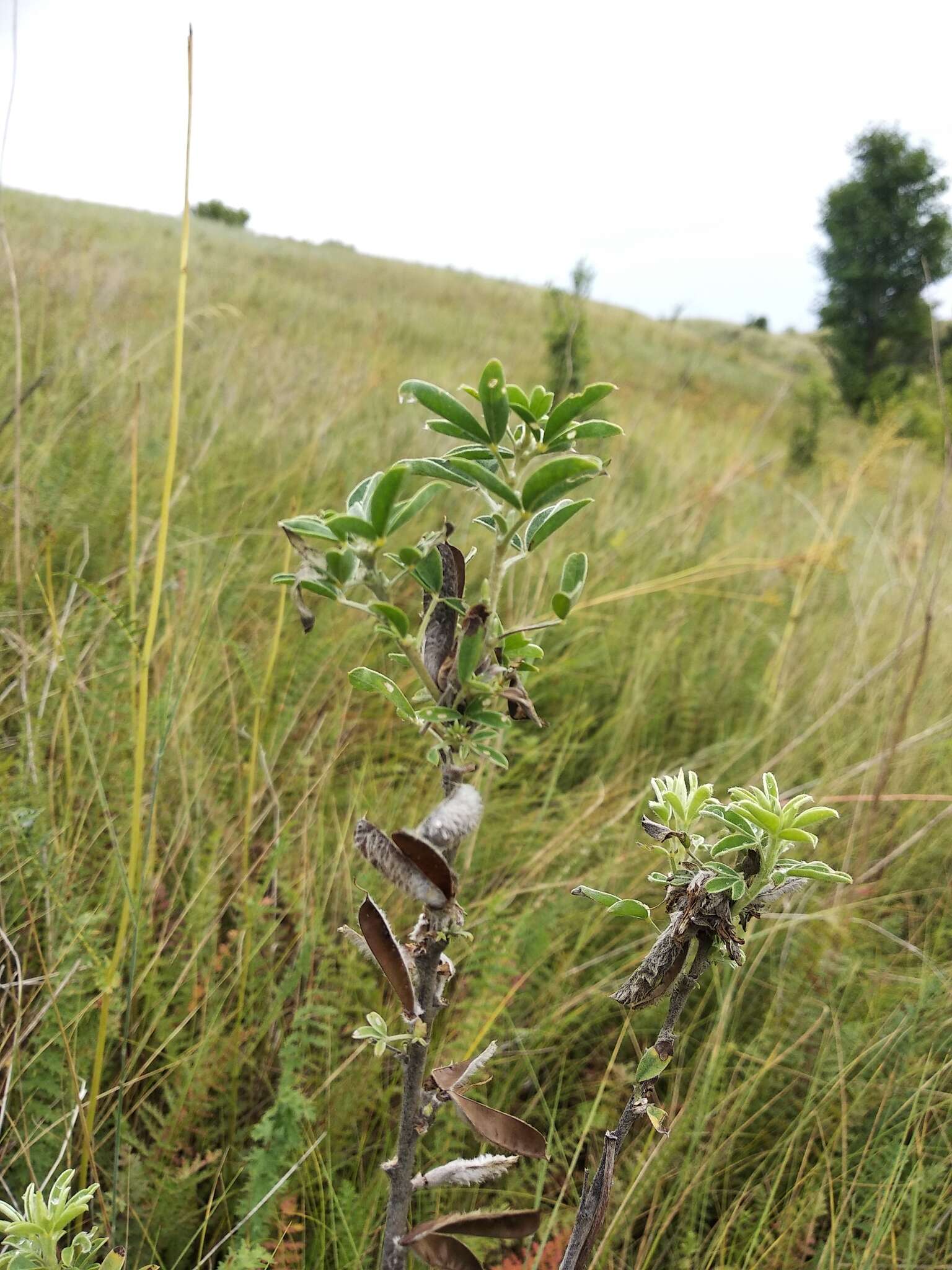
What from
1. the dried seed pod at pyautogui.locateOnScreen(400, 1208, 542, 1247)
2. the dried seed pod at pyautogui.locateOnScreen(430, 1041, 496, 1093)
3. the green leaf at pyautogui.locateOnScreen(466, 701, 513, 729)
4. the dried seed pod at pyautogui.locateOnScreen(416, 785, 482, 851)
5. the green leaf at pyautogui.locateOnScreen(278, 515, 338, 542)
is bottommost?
the dried seed pod at pyautogui.locateOnScreen(400, 1208, 542, 1247)

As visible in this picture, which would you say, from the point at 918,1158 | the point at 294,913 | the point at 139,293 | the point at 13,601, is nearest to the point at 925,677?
the point at 918,1158

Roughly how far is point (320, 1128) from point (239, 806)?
63cm

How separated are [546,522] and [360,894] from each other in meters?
1.07

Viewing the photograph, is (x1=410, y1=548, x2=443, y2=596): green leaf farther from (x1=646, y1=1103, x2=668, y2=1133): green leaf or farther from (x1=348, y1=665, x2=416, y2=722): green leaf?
(x1=646, y1=1103, x2=668, y2=1133): green leaf

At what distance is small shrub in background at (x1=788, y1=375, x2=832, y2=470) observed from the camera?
8.45 metres

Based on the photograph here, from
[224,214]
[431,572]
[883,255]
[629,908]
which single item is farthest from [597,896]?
[224,214]

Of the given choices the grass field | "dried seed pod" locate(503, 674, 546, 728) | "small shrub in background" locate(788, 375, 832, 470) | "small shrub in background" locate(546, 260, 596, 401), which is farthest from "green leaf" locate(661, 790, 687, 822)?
"small shrub in background" locate(788, 375, 832, 470)

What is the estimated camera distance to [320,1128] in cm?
114

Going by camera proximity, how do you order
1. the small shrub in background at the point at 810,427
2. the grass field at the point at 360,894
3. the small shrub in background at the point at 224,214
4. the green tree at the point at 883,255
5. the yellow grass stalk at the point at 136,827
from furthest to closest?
the small shrub in background at the point at 224,214
the green tree at the point at 883,255
the small shrub in background at the point at 810,427
the grass field at the point at 360,894
the yellow grass stalk at the point at 136,827

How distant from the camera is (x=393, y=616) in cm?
43

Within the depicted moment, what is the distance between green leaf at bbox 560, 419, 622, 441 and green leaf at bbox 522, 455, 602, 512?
0.05 ft

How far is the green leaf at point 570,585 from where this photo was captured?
45 centimetres

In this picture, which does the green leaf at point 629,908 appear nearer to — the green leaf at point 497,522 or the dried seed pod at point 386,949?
the dried seed pod at point 386,949

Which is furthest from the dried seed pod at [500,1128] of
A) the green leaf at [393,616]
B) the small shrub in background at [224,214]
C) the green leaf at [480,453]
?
the small shrub in background at [224,214]
